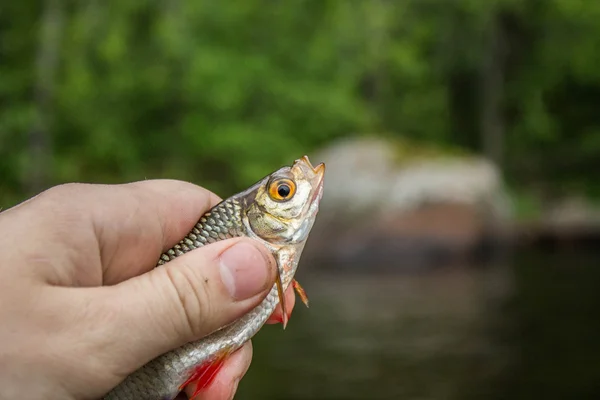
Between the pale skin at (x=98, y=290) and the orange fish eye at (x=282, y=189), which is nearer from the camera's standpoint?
the pale skin at (x=98, y=290)

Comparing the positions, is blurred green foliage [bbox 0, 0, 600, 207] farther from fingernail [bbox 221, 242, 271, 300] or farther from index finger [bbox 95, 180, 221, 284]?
fingernail [bbox 221, 242, 271, 300]

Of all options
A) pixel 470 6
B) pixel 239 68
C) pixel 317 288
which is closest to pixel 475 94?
pixel 470 6

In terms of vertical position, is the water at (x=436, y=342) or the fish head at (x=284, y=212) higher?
the fish head at (x=284, y=212)

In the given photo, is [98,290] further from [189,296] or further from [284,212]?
[284,212]

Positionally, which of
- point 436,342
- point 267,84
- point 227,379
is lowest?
point 436,342

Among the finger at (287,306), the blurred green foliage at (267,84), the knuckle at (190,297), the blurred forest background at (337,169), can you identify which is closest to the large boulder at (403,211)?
the blurred forest background at (337,169)

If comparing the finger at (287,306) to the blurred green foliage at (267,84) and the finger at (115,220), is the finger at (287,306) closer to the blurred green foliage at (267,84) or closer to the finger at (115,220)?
the finger at (115,220)

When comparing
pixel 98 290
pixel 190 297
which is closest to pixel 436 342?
pixel 190 297
